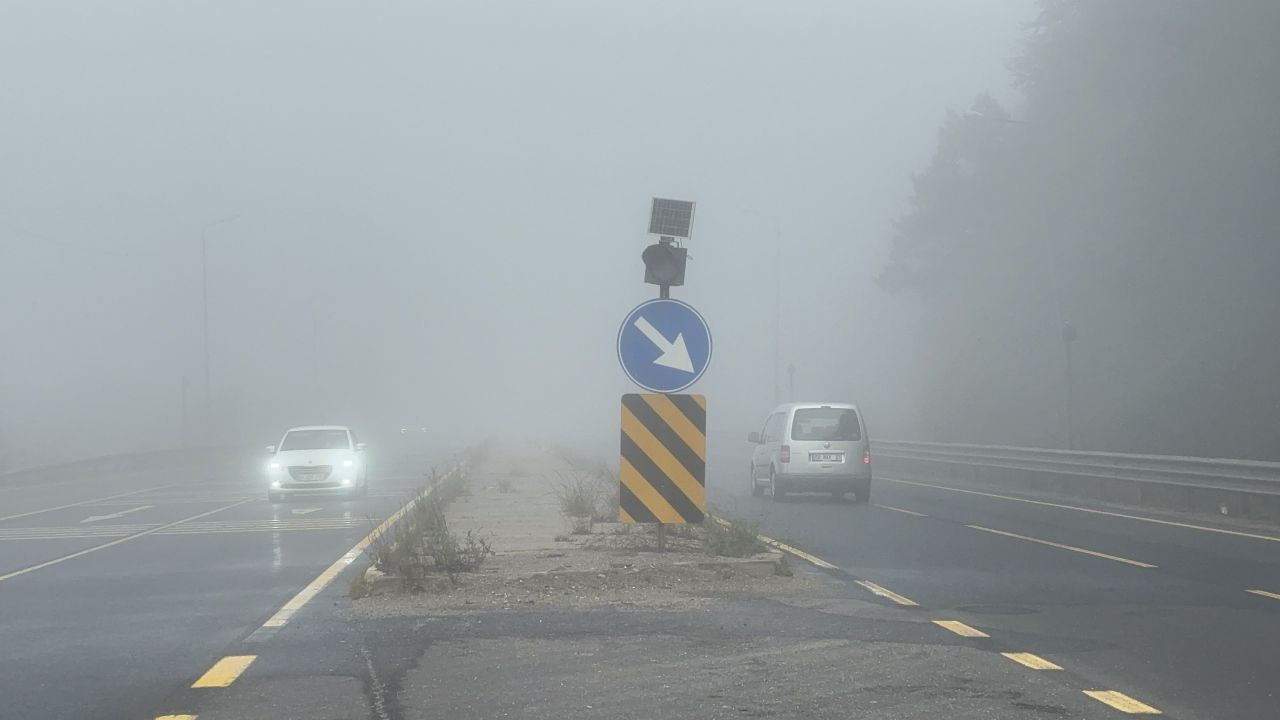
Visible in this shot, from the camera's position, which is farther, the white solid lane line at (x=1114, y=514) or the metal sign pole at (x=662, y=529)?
the white solid lane line at (x=1114, y=514)

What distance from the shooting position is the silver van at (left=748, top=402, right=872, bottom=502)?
26188mm

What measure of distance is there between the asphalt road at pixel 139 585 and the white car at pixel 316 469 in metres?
0.39

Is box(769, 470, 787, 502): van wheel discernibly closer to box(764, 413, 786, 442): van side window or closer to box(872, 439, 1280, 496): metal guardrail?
box(764, 413, 786, 442): van side window

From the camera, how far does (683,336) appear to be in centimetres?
Result: 1348

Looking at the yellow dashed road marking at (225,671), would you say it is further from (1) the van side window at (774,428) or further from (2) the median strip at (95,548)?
(1) the van side window at (774,428)

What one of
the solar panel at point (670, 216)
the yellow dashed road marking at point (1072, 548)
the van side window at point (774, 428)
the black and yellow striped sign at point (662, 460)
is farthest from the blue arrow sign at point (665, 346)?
the van side window at point (774, 428)

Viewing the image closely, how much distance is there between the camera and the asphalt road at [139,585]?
8734 mm

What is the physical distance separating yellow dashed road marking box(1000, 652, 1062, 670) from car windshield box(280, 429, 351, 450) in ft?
73.2

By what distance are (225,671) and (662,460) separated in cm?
529

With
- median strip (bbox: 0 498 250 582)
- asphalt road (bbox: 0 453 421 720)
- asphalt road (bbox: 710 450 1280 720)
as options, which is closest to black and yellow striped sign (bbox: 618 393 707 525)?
asphalt road (bbox: 710 450 1280 720)

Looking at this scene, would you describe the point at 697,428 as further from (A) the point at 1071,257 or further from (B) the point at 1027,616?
(A) the point at 1071,257

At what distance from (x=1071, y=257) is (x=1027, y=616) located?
46545mm

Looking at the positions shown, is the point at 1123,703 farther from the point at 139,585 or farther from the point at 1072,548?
the point at 139,585

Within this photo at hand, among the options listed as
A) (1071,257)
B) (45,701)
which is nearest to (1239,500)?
(45,701)
